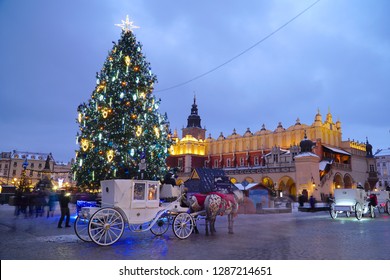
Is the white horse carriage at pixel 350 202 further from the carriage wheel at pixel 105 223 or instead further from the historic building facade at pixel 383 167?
the historic building facade at pixel 383 167

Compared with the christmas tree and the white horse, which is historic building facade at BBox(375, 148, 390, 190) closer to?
the christmas tree

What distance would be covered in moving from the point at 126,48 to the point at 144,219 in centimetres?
1571

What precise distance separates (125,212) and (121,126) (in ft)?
39.4

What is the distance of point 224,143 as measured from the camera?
209ft

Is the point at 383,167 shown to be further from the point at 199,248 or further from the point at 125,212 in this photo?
the point at 125,212

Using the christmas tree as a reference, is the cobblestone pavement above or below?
below

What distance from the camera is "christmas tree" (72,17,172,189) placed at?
67.3 feet

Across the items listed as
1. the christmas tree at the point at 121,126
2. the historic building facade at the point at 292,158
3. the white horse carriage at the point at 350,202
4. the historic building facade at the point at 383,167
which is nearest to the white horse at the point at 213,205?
the christmas tree at the point at 121,126

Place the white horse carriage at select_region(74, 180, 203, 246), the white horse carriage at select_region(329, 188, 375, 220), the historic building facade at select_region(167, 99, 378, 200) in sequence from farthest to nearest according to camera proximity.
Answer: the historic building facade at select_region(167, 99, 378, 200) < the white horse carriage at select_region(329, 188, 375, 220) < the white horse carriage at select_region(74, 180, 203, 246)

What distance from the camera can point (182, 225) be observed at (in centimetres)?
1025

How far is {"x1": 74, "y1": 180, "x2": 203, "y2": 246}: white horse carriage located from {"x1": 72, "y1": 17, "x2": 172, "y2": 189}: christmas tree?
9955mm

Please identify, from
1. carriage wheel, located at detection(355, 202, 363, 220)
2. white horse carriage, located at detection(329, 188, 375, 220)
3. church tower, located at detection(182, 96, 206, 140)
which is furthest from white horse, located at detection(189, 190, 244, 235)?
church tower, located at detection(182, 96, 206, 140)

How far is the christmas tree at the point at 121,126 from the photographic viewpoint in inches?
808

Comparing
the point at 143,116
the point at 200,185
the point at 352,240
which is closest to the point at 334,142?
the point at 200,185
